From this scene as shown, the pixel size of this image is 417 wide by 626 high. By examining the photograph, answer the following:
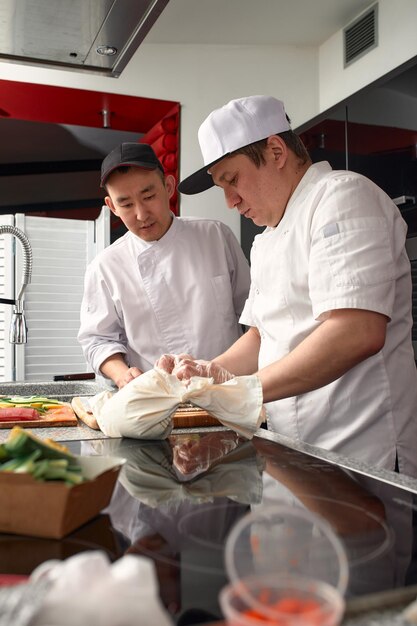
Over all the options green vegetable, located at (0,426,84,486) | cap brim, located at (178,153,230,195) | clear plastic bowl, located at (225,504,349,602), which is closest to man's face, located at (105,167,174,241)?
cap brim, located at (178,153,230,195)

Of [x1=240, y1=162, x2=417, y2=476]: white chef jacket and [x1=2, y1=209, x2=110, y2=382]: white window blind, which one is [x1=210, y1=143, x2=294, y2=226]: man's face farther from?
[x1=2, y1=209, x2=110, y2=382]: white window blind

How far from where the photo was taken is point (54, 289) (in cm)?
508

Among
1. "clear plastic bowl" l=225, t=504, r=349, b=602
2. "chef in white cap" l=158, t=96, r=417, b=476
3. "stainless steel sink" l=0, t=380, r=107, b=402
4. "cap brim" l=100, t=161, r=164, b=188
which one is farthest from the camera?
"stainless steel sink" l=0, t=380, r=107, b=402

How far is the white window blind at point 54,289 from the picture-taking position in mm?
4996

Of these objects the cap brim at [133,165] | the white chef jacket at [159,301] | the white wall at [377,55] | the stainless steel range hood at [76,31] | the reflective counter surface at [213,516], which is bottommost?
the reflective counter surface at [213,516]

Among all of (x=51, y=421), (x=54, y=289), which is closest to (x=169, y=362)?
(x=51, y=421)

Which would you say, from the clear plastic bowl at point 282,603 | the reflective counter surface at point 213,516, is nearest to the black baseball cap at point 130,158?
the reflective counter surface at point 213,516

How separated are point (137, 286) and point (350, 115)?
66.1 inches

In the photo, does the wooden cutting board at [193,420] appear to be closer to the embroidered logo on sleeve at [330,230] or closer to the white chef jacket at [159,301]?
the embroidered logo on sleeve at [330,230]

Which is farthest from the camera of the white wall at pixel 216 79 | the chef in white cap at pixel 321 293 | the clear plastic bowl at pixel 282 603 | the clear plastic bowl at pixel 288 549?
the white wall at pixel 216 79

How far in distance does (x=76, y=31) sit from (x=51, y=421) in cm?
93

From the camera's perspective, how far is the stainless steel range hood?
1517mm

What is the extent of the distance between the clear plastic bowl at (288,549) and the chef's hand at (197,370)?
0.78 m

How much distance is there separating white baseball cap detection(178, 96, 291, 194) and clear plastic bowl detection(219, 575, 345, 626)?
4.08 ft
